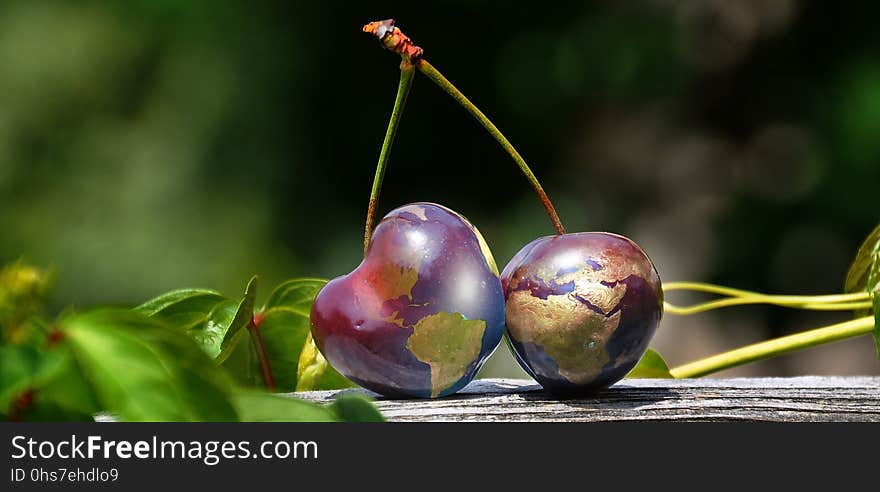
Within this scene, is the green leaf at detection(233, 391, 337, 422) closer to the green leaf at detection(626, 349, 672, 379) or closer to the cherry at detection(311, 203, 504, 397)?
the cherry at detection(311, 203, 504, 397)

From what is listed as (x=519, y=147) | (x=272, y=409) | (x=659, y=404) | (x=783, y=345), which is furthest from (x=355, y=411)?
(x=519, y=147)

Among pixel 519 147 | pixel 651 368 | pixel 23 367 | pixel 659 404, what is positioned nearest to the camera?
pixel 23 367

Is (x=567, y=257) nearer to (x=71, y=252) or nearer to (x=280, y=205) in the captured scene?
(x=280, y=205)

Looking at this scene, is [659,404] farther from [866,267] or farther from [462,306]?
[866,267]

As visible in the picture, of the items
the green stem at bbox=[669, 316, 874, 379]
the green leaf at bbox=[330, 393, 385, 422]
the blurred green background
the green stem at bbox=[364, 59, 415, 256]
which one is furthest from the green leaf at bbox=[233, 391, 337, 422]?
the blurred green background

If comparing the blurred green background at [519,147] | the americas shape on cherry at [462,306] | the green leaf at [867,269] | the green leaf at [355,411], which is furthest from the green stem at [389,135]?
the blurred green background at [519,147]

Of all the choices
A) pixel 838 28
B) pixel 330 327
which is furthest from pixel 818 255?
pixel 330 327
